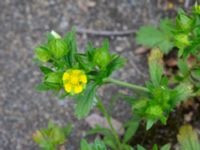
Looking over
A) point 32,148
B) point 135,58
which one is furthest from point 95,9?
point 32,148

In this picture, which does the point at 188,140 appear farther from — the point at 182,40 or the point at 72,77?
the point at 72,77

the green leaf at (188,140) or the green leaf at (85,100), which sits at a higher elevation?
the green leaf at (85,100)

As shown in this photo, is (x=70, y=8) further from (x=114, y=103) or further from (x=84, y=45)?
(x=114, y=103)

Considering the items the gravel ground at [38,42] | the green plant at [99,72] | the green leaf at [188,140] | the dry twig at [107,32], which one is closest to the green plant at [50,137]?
the gravel ground at [38,42]

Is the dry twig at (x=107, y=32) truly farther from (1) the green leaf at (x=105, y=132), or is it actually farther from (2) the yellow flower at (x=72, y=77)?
(2) the yellow flower at (x=72, y=77)

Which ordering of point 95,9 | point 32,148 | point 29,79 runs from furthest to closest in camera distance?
point 95,9 → point 29,79 → point 32,148

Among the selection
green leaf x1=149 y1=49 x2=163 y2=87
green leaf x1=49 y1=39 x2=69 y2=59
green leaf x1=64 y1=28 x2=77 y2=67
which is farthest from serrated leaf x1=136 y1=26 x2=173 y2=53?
green leaf x1=49 y1=39 x2=69 y2=59

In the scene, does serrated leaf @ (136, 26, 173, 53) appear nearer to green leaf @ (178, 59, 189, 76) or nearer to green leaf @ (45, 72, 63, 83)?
green leaf @ (178, 59, 189, 76)
